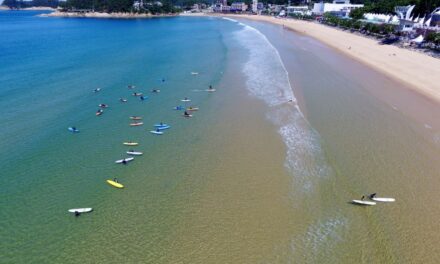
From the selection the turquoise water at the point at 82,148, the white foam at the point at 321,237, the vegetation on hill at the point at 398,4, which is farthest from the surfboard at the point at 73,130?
Result: the vegetation on hill at the point at 398,4

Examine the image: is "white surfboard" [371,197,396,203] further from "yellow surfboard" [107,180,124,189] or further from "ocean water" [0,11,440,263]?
"yellow surfboard" [107,180,124,189]

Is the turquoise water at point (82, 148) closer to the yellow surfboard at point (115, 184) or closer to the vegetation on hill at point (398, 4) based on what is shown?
the yellow surfboard at point (115, 184)

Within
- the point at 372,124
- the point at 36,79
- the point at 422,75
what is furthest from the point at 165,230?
the point at 422,75

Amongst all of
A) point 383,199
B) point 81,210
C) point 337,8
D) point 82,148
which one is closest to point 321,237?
point 383,199

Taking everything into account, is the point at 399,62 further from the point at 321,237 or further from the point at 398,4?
the point at 398,4

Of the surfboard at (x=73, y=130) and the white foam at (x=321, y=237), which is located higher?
the surfboard at (x=73, y=130)
